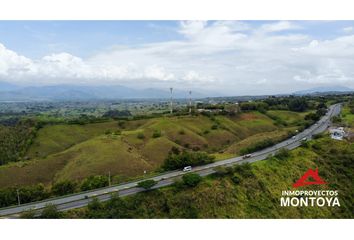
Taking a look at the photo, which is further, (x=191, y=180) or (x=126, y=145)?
(x=126, y=145)

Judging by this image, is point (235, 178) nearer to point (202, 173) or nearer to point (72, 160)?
point (202, 173)

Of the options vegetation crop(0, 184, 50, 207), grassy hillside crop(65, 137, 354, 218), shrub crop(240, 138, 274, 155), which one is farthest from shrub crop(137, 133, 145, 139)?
vegetation crop(0, 184, 50, 207)

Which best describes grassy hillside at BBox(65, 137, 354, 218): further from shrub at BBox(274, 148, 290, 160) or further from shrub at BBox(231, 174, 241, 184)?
shrub at BBox(274, 148, 290, 160)

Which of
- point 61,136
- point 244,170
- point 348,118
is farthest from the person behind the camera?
point 61,136

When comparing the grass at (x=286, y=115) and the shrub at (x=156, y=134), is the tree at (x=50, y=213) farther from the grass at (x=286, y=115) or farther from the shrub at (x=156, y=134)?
the grass at (x=286, y=115)

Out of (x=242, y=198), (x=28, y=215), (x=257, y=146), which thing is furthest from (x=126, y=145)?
(x=28, y=215)

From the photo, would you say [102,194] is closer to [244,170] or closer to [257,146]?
[244,170]
